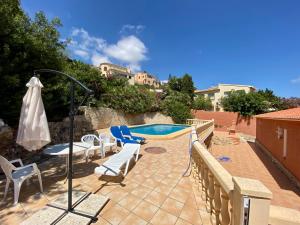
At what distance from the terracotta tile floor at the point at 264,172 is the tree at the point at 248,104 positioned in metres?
10.3

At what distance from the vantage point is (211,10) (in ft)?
40.6

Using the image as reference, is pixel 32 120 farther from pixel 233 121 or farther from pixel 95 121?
pixel 233 121

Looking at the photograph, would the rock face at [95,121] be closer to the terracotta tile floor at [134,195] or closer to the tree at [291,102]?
the terracotta tile floor at [134,195]

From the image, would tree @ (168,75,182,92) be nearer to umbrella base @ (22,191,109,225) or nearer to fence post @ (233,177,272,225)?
umbrella base @ (22,191,109,225)

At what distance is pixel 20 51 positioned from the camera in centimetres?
575

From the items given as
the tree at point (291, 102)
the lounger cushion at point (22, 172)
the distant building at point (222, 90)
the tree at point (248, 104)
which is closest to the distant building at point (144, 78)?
the distant building at point (222, 90)

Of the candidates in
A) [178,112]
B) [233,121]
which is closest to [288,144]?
[233,121]

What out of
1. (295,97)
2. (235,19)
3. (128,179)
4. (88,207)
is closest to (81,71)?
(128,179)

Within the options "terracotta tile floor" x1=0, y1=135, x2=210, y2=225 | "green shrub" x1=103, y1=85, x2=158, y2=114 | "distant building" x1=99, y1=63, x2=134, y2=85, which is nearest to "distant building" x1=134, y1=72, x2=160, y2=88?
"distant building" x1=99, y1=63, x2=134, y2=85

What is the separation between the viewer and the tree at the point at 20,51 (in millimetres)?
5285

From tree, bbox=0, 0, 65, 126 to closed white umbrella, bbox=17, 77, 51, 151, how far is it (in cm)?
213

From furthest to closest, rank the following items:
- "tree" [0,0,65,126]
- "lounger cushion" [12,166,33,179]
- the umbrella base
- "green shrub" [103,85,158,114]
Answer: "green shrub" [103,85,158,114]
"tree" [0,0,65,126]
"lounger cushion" [12,166,33,179]
the umbrella base

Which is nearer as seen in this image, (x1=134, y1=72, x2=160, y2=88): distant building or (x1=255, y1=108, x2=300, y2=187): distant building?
(x1=255, y1=108, x2=300, y2=187): distant building

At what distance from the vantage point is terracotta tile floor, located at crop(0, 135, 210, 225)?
3.18 metres
